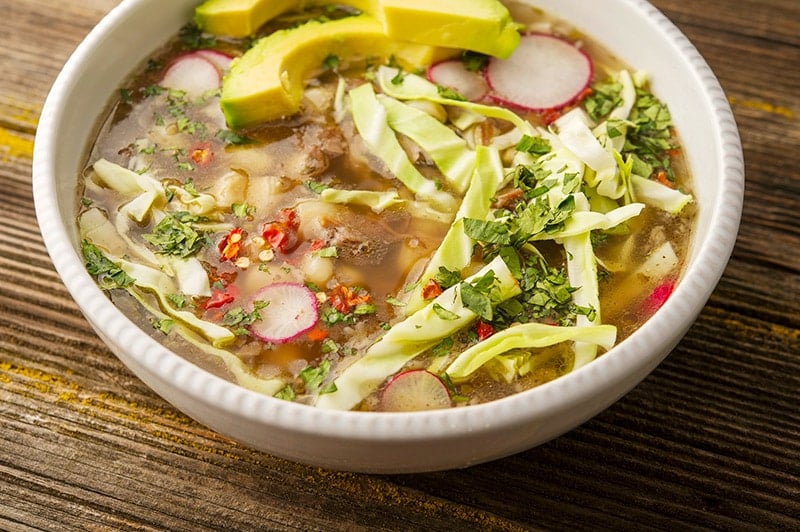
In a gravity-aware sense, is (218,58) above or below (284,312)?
above

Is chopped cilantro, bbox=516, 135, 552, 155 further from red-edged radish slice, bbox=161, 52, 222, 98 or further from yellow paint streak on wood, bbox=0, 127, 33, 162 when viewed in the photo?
yellow paint streak on wood, bbox=0, 127, 33, 162

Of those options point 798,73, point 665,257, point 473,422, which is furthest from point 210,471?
point 798,73

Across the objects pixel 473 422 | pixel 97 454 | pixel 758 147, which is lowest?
pixel 97 454

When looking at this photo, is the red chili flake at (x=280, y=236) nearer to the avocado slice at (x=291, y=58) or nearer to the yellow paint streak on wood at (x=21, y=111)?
the avocado slice at (x=291, y=58)

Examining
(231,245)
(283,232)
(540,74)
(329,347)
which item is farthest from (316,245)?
(540,74)

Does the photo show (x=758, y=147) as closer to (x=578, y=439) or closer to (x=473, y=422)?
(x=578, y=439)

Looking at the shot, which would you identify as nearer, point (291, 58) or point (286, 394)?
point (286, 394)

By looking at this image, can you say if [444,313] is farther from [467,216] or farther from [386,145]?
[386,145]
